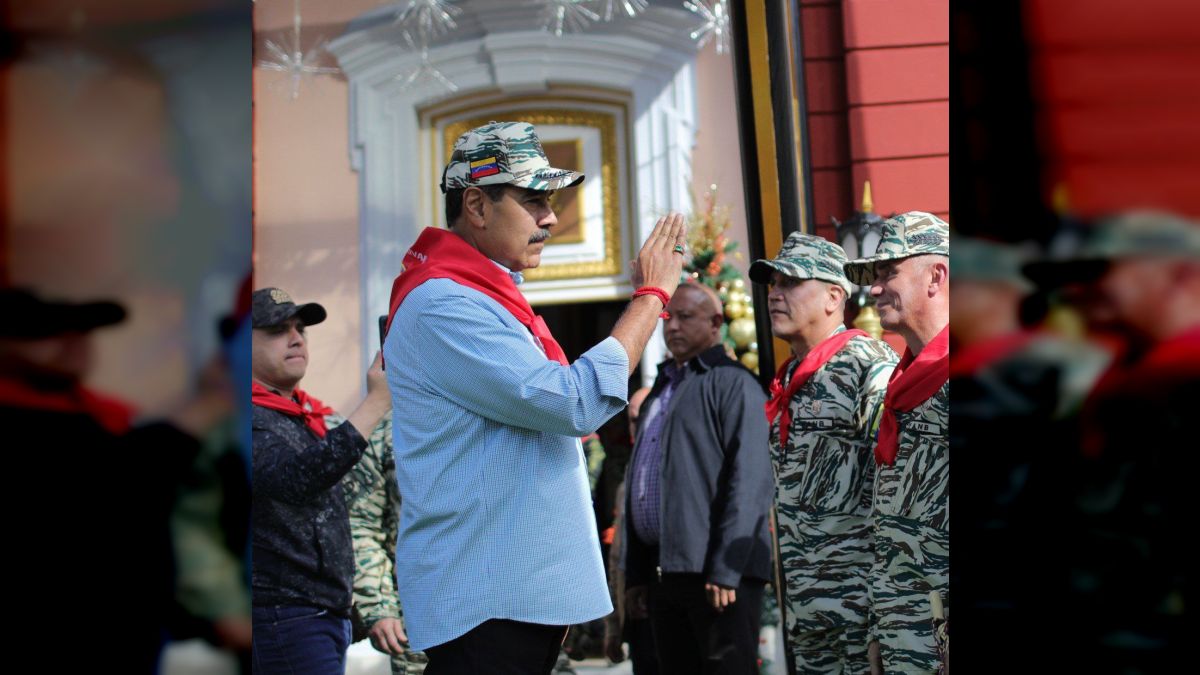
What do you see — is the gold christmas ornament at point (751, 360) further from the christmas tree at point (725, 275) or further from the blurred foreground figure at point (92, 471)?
the blurred foreground figure at point (92, 471)

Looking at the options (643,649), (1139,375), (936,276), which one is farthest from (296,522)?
(1139,375)

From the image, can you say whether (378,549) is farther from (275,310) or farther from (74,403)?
(74,403)

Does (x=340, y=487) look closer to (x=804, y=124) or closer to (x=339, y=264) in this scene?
(x=804, y=124)

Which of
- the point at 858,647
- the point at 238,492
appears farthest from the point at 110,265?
the point at 858,647

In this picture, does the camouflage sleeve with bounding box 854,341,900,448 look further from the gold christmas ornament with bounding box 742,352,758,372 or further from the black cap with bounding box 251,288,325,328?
the gold christmas ornament with bounding box 742,352,758,372

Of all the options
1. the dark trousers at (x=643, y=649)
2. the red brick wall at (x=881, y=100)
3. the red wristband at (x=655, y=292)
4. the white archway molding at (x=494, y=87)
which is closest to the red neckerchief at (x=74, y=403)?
the red wristband at (x=655, y=292)

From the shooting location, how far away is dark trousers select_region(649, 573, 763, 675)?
444cm

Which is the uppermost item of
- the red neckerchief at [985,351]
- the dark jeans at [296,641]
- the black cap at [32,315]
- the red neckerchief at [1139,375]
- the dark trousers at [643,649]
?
the black cap at [32,315]

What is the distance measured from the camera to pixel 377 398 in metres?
3.46

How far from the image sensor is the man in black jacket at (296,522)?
11.0 feet

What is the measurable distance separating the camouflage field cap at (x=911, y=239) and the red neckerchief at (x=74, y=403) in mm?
2682

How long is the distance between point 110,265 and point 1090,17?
835mm

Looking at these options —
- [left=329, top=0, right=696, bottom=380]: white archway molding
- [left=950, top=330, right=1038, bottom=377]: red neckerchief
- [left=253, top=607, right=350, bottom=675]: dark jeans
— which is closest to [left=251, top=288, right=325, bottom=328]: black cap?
[left=253, top=607, right=350, bottom=675]: dark jeans

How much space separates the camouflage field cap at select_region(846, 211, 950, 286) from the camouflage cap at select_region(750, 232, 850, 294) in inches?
23.4
